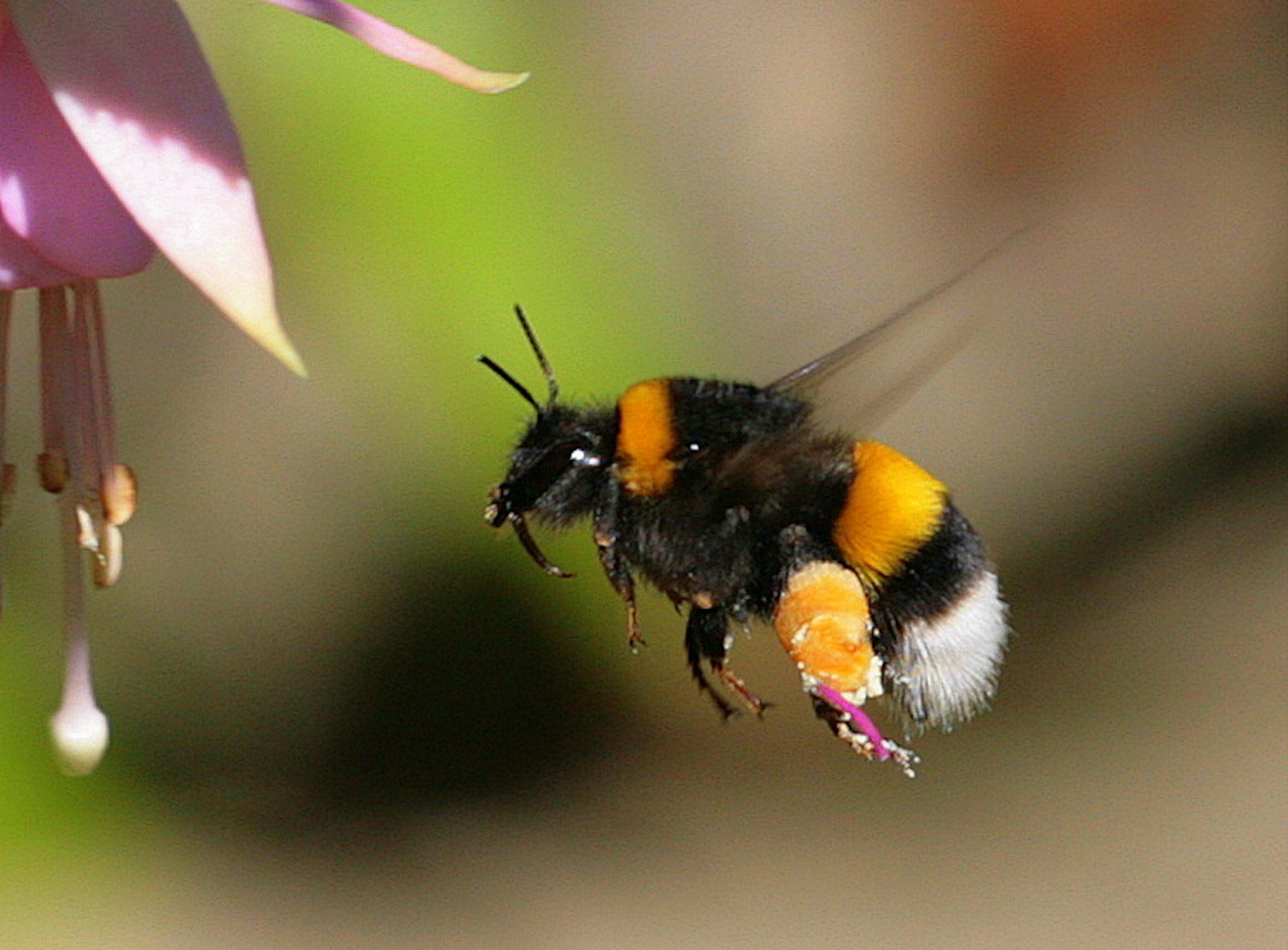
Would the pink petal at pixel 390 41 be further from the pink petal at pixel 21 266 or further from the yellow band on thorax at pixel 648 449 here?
the yellow band on thorax at pixel 648 449

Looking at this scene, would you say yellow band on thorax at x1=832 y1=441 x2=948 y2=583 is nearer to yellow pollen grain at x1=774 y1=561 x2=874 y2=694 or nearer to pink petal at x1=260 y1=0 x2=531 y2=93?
yellow pollen grain at x1=774 y1=561 x2=874 y2=694

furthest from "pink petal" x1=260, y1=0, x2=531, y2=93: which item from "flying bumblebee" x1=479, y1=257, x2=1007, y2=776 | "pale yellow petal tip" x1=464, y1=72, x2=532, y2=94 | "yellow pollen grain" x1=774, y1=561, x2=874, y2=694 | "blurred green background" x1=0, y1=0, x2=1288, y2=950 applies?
"blurred green background" x1=0, y1=0, x2=1288, y2=950

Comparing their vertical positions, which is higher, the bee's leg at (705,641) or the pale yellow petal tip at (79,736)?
the pale yellow petal tip at (79,736)

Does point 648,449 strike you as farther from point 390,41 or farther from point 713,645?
point 390,41

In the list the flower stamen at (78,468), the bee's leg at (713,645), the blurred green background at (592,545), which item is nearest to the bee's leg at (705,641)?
the bee's leg at (713,645)

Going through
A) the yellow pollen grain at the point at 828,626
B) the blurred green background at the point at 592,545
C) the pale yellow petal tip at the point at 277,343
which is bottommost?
the blurred green background at the point at 592,545

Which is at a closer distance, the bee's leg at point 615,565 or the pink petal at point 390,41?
the pink petal at point 390,41

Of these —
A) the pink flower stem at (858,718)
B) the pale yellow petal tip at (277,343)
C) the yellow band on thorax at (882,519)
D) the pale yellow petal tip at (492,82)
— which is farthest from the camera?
the yellow band on thorax at (882,519)
